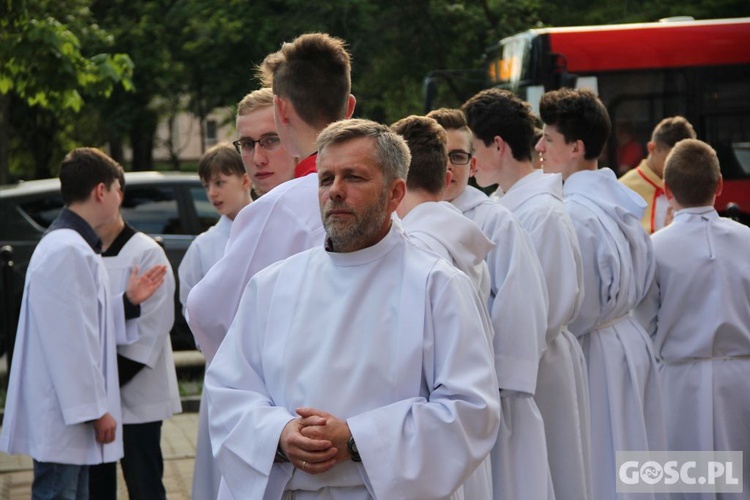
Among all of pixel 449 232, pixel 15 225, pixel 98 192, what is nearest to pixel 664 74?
pixel 15 225

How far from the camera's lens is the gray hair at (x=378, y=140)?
3.61 metres

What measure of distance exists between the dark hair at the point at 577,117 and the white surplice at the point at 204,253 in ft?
6.42

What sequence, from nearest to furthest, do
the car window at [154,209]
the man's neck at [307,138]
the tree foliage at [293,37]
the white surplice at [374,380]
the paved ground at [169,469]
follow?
1. the white surplice at [374,380]
2. the man's neck at [307,138]
3. the paved ground at [169,469]
4. the car window at [154,209]
5. the tree foliage at [293,37]

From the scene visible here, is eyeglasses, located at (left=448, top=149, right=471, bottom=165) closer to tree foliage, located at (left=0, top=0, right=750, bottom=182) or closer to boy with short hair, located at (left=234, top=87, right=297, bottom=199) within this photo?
boy with short hair, located at (left=234, top=87, right=297, bottom=199)

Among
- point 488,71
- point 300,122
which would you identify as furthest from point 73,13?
point 300,122

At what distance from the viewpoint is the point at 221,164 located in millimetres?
7301

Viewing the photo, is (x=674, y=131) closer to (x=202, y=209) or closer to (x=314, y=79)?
(x=314, y=79)

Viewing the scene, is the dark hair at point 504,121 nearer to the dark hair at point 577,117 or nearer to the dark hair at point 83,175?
the dark hair at point 577,117

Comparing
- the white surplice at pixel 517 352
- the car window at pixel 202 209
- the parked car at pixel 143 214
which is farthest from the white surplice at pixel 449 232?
the car window at pixel 202 209

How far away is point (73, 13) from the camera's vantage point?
17.3 metres

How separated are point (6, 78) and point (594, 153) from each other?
5060mm

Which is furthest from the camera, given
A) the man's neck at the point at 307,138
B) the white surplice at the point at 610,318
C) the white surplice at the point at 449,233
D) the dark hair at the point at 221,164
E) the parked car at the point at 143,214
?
the parked car at the point at 143,214

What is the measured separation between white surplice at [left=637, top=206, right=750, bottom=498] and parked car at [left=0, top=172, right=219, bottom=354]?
22.4 ft

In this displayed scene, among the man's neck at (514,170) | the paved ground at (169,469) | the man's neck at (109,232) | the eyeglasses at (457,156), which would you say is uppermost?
the eyeglasses at (457,156)
